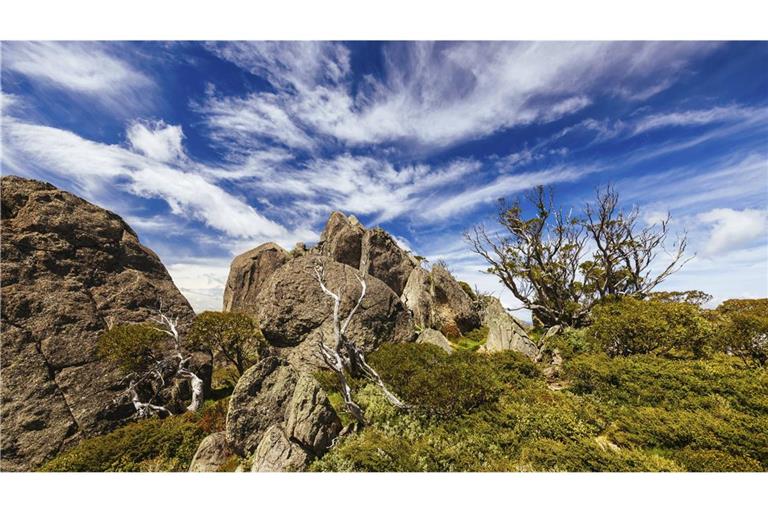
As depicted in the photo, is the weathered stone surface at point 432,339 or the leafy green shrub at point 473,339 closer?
the weathered stone surface at point 432,339

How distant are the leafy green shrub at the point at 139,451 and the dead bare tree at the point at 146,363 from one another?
2.36m

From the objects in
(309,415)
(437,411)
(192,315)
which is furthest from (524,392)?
(192,315)

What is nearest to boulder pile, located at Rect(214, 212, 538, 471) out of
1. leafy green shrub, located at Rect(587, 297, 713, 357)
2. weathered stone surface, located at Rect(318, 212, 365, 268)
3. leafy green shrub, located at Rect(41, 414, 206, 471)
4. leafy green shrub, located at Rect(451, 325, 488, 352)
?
weathered stone surface, located at Rect(318, 212, 365, 268)

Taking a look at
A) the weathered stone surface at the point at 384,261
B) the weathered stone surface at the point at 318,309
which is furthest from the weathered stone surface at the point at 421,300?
the weathered stone surface at the point at 318,309

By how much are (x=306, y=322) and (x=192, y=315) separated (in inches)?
252

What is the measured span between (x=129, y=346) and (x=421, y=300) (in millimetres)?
22768

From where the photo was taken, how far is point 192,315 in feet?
56.9

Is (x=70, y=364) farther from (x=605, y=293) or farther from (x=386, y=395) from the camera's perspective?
(x=605, y=293)

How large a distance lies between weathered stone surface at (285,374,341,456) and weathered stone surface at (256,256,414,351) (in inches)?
292

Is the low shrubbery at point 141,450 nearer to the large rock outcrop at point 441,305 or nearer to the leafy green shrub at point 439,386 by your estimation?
the leafy green shrub at point 439,386

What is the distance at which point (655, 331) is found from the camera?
588 inches

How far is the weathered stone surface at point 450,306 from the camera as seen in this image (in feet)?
95.6

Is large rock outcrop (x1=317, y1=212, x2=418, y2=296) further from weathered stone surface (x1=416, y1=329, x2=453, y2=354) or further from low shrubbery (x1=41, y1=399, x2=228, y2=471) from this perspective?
low shrubbery (x1=41, y1=399, x2=228, y2=471)

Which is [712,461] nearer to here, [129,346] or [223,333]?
[223,333]
